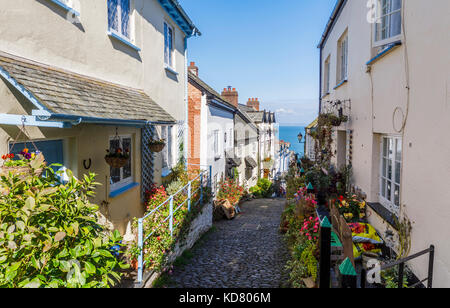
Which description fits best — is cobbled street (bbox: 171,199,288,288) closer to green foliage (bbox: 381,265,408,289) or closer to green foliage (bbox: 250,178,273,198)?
green foliage (bbox: 381,265,408,289)

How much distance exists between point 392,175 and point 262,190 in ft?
68.9

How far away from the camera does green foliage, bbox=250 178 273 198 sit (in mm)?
25714

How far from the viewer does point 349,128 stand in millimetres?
9156

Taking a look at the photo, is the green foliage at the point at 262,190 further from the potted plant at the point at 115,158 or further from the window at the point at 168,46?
the potted plant at the point at 115,158

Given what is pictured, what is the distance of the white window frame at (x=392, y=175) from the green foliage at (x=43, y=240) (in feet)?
16.1

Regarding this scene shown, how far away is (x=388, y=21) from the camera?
6.11 meters

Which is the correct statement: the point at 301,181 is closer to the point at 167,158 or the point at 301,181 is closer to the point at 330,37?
the point at 167,158

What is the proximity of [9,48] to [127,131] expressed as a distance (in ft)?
11.6

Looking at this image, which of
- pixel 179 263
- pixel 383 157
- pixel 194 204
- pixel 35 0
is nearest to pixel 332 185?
pixel 383 157

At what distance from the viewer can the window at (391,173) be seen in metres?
5.74

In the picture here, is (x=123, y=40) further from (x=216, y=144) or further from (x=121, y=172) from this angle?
(x=216, y=144)

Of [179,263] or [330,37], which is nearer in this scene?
[179,263]

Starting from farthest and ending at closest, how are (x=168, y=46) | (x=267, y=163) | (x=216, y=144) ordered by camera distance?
(x=267, y=163), (x=216, y=144), (x=168, y=46)

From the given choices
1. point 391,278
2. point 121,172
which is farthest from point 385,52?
point 121,172
